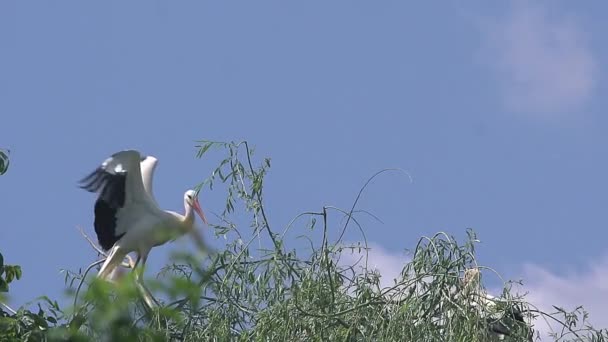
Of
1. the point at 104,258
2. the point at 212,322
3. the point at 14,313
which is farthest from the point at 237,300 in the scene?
the point at 104,258

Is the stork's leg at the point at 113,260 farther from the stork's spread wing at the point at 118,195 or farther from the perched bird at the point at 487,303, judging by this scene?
the perched bird at the point at 487,303

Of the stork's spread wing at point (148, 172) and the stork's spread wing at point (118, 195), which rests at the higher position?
the stork's spread wing at point (148, 172)

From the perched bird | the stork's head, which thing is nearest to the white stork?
the stork's head

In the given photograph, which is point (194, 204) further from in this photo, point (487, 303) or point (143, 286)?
point (143, 286)

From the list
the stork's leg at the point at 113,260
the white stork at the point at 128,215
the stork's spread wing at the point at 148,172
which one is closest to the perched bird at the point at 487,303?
the white stork at the point at 128,215

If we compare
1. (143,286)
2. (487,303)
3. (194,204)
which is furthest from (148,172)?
(143,286)

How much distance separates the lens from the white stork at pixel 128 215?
9992 mm

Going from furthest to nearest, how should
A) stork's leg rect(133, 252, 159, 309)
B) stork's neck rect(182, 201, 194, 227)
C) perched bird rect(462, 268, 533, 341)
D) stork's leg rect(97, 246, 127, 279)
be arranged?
stork's neck rect(182, 201, 194, 227) → stork's leg rect(97, 246, 127, 279) → perched bird rect(462, 268, 533, 341) → stork's leg rect(133, 252, 159, 309)

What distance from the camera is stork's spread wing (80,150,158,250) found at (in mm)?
9908

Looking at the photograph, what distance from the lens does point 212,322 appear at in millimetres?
7254

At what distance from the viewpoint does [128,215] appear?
1042 centimetres

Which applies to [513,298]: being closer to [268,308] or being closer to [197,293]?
[268,308]

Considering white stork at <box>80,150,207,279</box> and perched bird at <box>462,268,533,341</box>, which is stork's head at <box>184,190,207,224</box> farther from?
perched bird at <box>462,268,533,341</box>

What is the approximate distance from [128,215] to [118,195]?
10.3 inches
